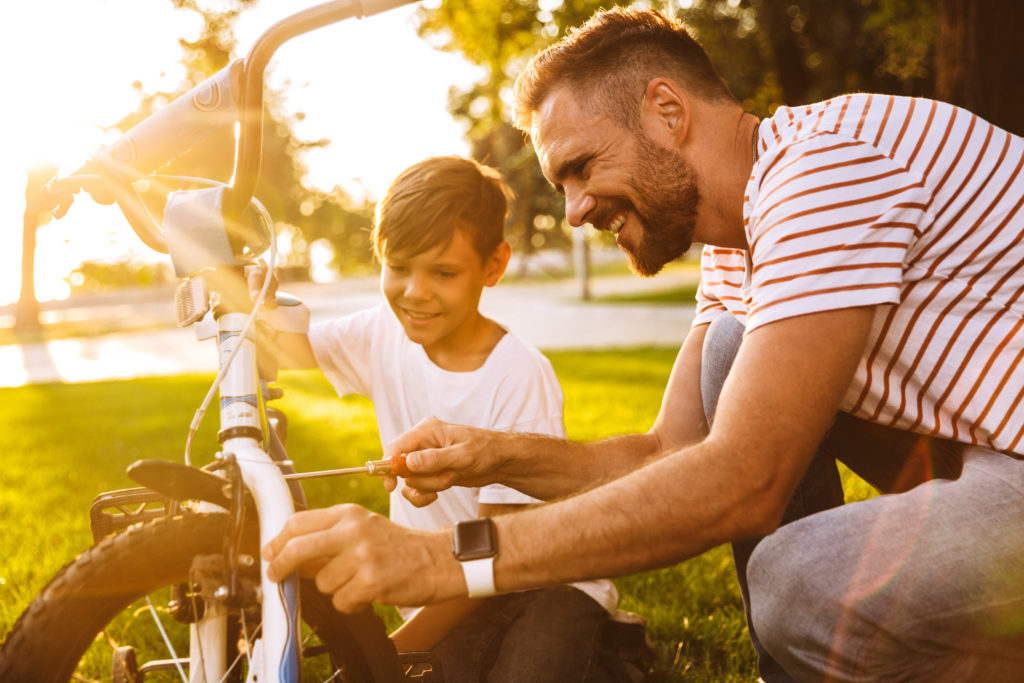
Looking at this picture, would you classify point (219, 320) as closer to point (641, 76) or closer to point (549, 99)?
point (549, 99)

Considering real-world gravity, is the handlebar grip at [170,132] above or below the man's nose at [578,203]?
above

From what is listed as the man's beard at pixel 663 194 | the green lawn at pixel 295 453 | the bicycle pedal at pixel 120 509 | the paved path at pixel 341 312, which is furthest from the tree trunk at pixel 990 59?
the paved path at pixel 341 312

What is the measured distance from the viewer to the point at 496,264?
8.11ft

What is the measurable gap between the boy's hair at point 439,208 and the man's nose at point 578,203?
1.69 ft

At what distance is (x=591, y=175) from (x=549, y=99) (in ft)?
0.62

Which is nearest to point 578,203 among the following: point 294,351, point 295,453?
point 294,351

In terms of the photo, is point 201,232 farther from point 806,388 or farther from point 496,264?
point 496,264

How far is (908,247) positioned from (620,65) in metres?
0.70

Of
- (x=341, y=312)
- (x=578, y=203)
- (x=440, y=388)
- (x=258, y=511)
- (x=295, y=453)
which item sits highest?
(x=578, y=203)

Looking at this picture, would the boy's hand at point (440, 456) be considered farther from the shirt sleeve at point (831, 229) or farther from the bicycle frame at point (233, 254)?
the shirt sleeve at point (831, 229)

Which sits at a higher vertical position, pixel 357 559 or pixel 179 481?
pixel 179 481

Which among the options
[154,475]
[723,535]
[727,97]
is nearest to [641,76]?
[727,97]

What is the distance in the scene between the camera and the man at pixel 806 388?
1.26 meters

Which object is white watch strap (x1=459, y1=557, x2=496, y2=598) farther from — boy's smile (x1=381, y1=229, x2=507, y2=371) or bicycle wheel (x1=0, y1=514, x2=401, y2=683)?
boy's smile (x1=381, y1=229, x2=507, y2=371)
